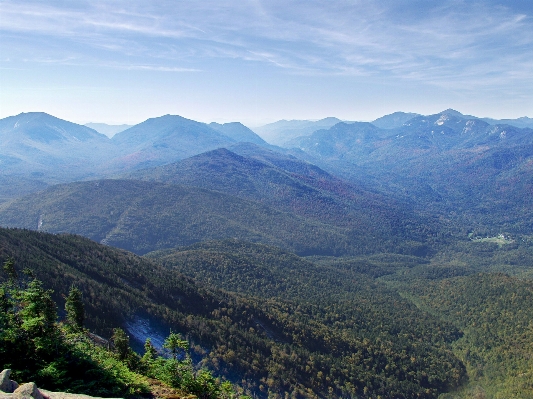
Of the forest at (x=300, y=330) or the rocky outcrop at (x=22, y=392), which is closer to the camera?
the rocky outcrop at (x=22, y=392)

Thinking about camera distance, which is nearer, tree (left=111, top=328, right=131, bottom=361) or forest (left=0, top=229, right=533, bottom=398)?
tree (left=111, top=328, right=131, bottom=361)

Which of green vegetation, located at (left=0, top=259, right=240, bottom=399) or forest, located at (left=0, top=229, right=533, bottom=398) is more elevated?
green vegetation, located at (left=0, top=259, right=240, bottom=399)

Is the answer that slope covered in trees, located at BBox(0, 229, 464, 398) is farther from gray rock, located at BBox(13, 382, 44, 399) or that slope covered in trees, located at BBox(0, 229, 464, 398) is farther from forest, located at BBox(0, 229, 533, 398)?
gray rock, located at BBox(13, 382, 44, 399)

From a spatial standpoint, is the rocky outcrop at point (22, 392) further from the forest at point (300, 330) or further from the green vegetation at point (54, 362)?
the forest at point (300, 330)

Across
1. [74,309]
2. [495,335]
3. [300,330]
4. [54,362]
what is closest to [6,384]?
[54,362]

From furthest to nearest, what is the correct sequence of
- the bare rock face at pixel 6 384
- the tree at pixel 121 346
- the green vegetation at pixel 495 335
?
the green vegetation at pixel 495 335 < the tree at pixel 121 346 < the bare rock face at pixel 6 384

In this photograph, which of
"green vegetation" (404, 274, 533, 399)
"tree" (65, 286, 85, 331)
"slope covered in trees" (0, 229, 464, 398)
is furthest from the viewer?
"green vegetation" (404, 274, 533, 399)

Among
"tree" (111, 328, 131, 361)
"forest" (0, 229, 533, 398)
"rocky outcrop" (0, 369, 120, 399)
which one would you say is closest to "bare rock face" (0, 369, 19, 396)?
"rocky outcrop" (0, 369, 120, 399)

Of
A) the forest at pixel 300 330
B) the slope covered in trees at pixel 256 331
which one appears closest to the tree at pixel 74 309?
the forest at pixel 300 330

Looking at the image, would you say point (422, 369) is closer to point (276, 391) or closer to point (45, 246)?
point (276, 391)

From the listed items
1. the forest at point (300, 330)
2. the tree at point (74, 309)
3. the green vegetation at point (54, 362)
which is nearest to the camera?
the green vegetation at point (54, 362)

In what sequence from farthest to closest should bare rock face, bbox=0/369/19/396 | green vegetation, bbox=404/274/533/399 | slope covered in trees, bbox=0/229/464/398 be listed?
green vegetation, bbox=404/274/533/399, slope covered in trees, bbox=0/229/464/398, bare rock face, bbox=0/369/19/396

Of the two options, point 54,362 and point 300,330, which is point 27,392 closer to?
point 54,362
